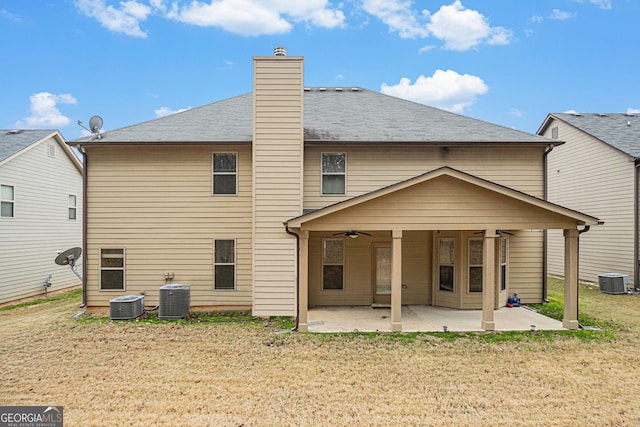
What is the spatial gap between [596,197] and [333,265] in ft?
40.4

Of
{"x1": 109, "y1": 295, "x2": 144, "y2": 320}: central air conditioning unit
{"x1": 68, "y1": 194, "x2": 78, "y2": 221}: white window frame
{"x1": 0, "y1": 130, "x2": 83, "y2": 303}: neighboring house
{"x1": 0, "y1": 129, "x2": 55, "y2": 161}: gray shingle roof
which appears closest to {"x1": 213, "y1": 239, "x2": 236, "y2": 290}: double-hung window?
{"x1": 109, "y1": 295, "x2": 144, "y2": 320}: central air conditioning unit

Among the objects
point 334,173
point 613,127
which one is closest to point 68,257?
point 334,173

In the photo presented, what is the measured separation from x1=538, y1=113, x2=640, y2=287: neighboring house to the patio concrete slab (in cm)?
714

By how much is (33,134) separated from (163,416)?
50.9ft

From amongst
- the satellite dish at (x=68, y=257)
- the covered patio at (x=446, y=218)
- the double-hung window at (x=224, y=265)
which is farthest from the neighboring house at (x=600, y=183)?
the satellite dish at (x=68, y=257)

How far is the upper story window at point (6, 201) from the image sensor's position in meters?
12.5

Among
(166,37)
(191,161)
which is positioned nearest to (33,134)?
(166,37)

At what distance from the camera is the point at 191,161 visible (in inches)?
413

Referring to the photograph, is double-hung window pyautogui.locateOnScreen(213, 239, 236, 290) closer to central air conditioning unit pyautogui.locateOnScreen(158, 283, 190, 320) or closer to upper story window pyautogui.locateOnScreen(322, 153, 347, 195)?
central air conditioning unit pyautogui.locateOnScreen(158, 283, 190, 320)

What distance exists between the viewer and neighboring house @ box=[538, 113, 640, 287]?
13.6 meters

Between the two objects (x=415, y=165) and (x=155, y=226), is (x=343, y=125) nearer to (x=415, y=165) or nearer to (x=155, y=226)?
(x=415, y=165)

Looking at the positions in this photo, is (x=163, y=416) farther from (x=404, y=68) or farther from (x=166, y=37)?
(x=404, y=68)

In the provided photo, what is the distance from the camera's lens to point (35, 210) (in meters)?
14.0

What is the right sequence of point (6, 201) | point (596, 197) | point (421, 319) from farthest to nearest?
point (596, 197), point (6, 201), point (421, 319)
